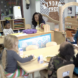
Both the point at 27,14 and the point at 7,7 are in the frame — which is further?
the point at 27,14

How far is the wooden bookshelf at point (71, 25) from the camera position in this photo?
5341 millimetres

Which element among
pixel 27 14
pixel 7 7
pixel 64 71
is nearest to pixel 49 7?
pixel 27 14

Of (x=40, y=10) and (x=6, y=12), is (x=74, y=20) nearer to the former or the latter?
(x=40, y=10)

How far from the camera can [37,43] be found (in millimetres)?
3086

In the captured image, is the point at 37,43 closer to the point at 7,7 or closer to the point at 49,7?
the point at 7,7

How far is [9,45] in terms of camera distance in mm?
1756

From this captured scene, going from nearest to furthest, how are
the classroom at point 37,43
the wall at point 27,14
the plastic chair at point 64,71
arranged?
the plastic chair at point 64,71, the classroom at point 37,43, the wall at point 27,14

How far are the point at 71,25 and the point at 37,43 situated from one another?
3051 mm

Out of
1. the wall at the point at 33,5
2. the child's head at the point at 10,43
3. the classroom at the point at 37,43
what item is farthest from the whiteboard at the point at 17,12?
the child's head at the point at 10,43

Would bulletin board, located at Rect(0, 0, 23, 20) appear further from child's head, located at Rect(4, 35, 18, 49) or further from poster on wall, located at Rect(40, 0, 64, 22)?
child's head, located at Rect(4, 35, 18, 49)

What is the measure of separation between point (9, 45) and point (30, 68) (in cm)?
47

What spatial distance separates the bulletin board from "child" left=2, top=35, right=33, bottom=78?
3.24 m

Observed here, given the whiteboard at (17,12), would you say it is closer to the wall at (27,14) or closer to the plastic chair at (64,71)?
the wall at (27,14)

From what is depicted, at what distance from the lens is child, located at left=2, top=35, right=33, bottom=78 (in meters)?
1.72
